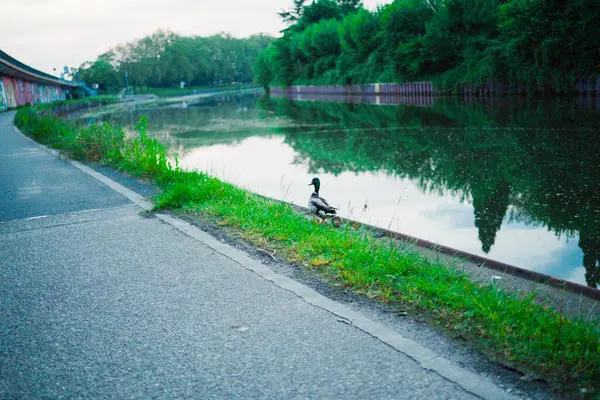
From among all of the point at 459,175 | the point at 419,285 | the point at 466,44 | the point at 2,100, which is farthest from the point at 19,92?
the point at 419,285

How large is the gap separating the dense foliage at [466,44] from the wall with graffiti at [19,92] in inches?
1284

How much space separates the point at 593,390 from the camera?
2.69m

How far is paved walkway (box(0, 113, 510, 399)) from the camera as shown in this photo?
2920 mm

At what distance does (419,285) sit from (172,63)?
143 meters

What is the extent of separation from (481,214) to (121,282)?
530cm

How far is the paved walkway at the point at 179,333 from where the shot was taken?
2.92m

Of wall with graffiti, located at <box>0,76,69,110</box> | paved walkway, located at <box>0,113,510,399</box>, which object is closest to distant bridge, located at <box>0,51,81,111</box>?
wall with graffiti, located at <box>0,76,69,110</box>

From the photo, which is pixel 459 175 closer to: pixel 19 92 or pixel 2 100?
pixel 2 100

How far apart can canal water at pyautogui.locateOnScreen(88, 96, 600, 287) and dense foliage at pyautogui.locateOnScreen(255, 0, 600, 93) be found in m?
6.49

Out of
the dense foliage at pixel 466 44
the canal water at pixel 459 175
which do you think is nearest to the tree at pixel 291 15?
the dense foliage at pixel 466 44

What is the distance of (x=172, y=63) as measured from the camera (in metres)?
138

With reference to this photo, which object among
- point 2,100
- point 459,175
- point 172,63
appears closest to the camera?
point 459,175

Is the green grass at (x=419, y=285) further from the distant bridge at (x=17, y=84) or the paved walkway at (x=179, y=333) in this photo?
the distant bridge at (x=17, y=84)

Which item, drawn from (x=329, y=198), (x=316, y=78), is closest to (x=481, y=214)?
(x=329, y=198)
